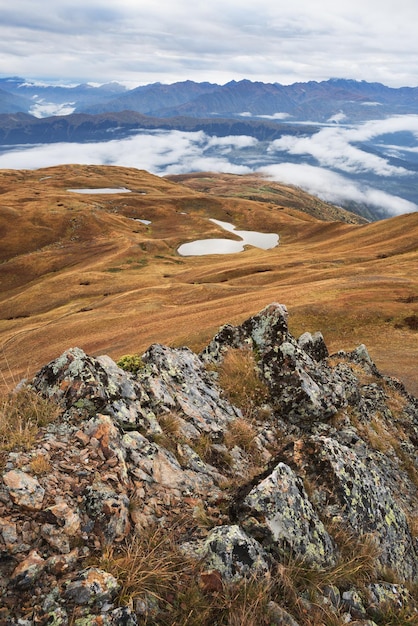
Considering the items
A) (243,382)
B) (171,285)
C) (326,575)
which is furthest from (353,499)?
(171,285)

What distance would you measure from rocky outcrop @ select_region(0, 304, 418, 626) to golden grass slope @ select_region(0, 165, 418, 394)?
2514 mm

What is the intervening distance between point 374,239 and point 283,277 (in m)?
54.0

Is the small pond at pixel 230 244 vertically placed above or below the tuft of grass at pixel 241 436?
below

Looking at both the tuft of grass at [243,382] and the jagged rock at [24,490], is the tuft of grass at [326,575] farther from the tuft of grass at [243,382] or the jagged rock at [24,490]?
the tuft of grass at [243,382]

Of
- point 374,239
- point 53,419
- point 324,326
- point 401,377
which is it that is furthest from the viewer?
point 374,239

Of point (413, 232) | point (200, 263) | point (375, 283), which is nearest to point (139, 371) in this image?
point (375, 283)

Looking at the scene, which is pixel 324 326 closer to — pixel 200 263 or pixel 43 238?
pixel 200 263

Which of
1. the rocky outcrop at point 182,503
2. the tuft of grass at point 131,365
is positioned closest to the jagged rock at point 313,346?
the rocky outcrop at point 182,503

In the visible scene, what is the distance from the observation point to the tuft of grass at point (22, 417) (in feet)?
27.2

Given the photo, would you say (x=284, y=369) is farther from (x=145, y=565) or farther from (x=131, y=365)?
(x=145, y=565)

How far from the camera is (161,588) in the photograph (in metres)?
6.39

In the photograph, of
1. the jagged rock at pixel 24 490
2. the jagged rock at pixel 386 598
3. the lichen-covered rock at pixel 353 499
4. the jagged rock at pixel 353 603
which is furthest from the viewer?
the lichen-covered rock at pixel 353 499

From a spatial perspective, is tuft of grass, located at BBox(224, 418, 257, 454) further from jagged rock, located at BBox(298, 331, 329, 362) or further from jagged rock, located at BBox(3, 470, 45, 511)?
jagged rock, located at BBox(298, 331, 329, 362)

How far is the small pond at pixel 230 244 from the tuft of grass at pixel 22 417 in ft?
430
